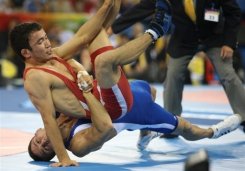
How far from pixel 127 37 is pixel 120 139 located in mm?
6752

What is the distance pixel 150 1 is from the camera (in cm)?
557

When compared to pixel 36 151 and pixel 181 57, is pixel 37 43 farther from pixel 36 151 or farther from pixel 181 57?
pixel 181 57

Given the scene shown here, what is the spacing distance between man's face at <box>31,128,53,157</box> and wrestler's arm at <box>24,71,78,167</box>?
160mm

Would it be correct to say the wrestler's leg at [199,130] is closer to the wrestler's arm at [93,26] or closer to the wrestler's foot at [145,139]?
the wrestler's foot at [145,139]

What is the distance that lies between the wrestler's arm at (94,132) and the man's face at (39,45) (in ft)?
1.40

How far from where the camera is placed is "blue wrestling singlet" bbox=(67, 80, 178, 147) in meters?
4.56

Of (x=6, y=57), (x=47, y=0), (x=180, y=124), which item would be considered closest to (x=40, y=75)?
(x=180, y=124)

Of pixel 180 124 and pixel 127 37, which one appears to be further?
pixel 127 37

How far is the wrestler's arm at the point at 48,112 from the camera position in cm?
429

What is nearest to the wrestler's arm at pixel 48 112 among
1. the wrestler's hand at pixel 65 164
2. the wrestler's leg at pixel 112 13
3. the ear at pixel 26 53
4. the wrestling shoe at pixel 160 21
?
the wrestler's hand at pixel 65 164

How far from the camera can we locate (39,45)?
4.43 m

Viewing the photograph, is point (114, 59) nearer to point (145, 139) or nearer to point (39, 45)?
point (39, 45)

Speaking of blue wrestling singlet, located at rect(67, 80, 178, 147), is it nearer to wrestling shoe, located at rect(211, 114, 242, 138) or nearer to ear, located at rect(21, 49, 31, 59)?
wrestling shoe, located at rect(211, 114, 242, 138)

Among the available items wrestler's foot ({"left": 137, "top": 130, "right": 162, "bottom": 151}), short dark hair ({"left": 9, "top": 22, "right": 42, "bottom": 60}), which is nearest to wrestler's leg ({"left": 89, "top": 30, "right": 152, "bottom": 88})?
short dark hair ({"left": 9, "top": 22, "right": 42, "bottom": 60})
